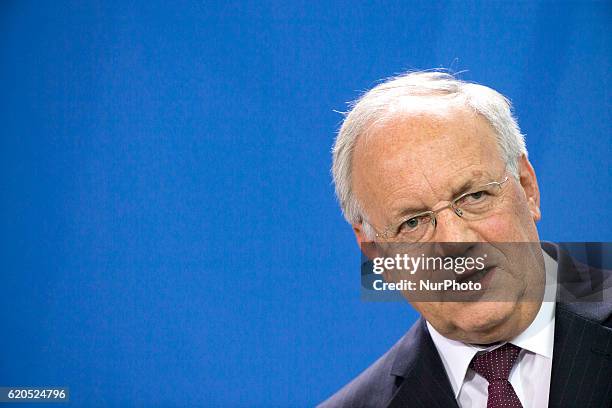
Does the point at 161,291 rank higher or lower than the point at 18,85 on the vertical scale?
lower

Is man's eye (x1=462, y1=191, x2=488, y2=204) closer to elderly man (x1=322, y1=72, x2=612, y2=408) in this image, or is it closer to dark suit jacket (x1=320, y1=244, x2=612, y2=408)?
elderly man (x1=322, y1=72, x2=612, y2=408)

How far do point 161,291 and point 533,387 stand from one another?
1.07 meters

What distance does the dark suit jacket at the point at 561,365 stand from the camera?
47.7 inches

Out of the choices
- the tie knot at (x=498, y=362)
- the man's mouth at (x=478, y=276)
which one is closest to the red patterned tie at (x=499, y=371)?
the tie knot at (x=498, y=362)

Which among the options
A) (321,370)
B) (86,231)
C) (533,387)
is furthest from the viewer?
(86,231)

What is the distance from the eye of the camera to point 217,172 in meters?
2.00

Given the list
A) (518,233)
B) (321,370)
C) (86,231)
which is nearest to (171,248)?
(86,231)

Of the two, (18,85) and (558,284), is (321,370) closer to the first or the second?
(558,284)

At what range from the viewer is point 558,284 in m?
1.33

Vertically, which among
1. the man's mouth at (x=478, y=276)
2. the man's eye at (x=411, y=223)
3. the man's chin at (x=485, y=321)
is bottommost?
the man's chin at (x=485, y=321)

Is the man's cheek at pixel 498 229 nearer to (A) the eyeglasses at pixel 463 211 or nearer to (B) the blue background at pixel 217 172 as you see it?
(A) the eyeglasses at pixel 463 211

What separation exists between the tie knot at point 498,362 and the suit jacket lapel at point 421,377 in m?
0.07

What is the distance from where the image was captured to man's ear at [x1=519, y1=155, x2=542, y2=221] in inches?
53.5

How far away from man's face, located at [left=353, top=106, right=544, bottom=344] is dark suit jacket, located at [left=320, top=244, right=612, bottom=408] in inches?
2.6
